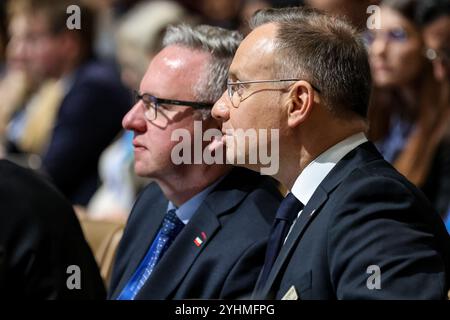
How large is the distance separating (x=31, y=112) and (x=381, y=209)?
A: 15.3 ft

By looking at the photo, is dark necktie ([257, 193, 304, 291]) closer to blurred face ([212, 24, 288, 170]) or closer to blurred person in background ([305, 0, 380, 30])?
blurred face ([212, 24, 288, 170])

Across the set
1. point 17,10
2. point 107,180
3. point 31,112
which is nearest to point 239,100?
point 107,180

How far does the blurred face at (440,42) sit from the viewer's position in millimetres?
4578

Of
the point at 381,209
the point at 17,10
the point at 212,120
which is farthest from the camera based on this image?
the point at 17,10

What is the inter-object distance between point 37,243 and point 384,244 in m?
1.17

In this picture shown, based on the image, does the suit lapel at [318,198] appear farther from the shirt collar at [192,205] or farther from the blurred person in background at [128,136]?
the blurred person in background at [128,136]

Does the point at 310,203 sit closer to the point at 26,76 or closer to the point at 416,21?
the point at 416,21

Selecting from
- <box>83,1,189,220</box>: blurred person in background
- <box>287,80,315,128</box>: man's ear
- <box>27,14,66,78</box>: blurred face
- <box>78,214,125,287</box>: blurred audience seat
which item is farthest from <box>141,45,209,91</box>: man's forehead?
<box>27,14,66,78</box>: blurred face

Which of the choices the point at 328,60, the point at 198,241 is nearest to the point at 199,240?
the point at 198,241

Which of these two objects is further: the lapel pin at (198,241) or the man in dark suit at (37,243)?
the lapel pin at (198,241)

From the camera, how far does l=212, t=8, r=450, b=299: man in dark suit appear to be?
2.27m

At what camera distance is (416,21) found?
4.86 m

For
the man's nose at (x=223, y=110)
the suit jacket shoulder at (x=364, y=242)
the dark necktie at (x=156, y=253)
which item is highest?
the man's nose at (x=223, y=110)

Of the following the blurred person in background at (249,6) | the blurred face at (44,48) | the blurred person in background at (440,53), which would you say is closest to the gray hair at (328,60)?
the blurred person in background at (440,53)
